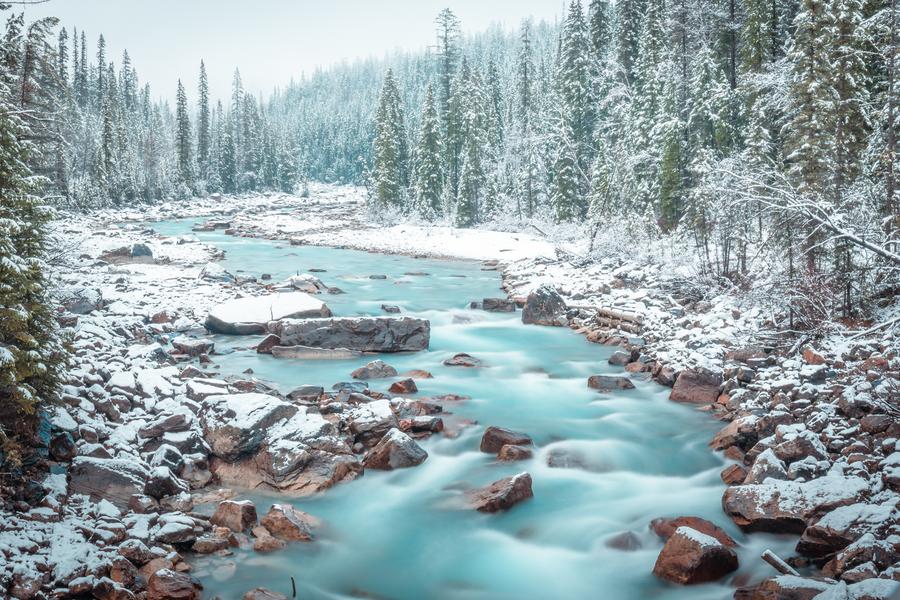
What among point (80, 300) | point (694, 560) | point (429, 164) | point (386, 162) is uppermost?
point (386, 162)

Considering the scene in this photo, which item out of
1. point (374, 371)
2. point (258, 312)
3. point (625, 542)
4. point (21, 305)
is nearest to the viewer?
point (21, 305)

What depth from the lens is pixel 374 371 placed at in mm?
15008

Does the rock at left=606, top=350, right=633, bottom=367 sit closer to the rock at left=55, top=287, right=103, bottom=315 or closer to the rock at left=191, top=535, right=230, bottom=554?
the rock at left=191, top=535, right=230, bottom=554

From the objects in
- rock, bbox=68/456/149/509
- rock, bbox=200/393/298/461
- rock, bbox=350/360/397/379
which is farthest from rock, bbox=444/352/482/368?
rock, bbox=68/456/149/509

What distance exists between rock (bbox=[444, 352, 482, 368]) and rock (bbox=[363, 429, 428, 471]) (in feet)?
20.7

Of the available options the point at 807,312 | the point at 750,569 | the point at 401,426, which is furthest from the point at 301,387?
the point at 807,312

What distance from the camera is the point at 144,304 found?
65.0ft

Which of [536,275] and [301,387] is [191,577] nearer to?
[301,387]

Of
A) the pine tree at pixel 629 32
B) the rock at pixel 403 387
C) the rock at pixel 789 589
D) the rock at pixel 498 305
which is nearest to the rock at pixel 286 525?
the rock at pixel 403 387

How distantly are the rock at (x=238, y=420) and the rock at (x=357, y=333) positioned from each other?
6207 millimetres

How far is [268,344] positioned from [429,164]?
38.8m

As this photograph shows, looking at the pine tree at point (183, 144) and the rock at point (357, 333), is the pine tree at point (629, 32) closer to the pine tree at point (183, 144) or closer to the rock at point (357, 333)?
the rock at point (357, 333)

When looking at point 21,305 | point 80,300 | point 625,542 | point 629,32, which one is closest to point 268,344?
point 80,300

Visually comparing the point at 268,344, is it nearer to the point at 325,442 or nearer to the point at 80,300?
the point at 80,300
